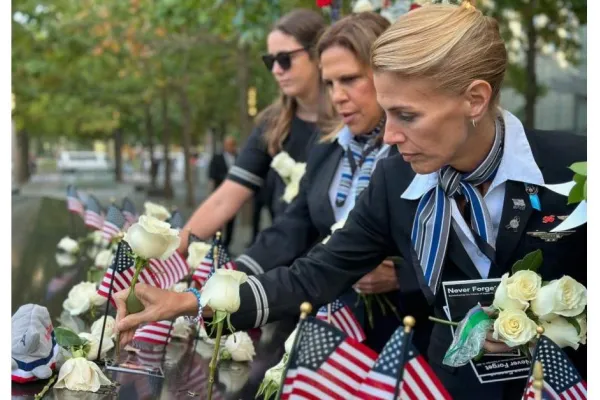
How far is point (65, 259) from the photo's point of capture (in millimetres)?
5094

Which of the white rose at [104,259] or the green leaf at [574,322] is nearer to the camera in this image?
the green leaf at [574,322]

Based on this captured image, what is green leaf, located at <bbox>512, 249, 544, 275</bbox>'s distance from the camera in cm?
212

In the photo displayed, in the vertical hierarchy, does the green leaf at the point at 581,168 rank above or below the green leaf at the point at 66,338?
above

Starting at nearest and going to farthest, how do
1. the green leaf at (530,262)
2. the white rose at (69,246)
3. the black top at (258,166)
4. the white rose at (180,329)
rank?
the green leaf at (530,262)
the white rose at (180,329)
the black top at (258,166)
the white rose at (69,246)

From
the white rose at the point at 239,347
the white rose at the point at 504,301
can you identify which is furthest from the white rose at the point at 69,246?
the white rose at the point at 504,301

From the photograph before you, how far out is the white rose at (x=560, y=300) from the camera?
79.4 inches

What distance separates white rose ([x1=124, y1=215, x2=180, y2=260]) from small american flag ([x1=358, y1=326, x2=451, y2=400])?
3.15 ft

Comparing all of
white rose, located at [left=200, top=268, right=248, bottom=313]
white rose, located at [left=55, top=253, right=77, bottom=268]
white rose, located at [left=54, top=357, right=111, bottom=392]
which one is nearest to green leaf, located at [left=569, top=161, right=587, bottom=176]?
white rose, located at [left=200, top=268, right=248, bottom=313]

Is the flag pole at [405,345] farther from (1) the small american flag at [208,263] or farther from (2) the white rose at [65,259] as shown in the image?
(2) the white rose at [65,259]

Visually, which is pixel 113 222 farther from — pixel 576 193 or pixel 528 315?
pixel 576 193

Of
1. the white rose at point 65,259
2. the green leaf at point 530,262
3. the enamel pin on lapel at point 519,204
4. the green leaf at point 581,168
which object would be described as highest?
the green leaf at point 581,168

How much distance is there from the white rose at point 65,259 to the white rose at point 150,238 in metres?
2.53

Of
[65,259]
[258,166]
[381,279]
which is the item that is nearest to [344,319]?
[381,279]

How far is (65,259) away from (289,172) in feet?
5.72
